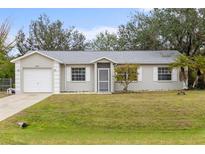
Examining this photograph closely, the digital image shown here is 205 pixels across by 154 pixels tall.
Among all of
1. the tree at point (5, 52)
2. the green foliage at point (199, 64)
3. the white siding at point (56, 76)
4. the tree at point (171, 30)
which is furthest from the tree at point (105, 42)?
the green foliage at point (199, 64)

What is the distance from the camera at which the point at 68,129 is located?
1273 centimetres

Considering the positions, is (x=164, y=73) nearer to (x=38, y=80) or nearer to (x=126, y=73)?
(x=126, y=73)

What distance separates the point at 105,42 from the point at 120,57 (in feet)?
52.5

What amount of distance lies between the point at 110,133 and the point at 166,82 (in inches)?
626

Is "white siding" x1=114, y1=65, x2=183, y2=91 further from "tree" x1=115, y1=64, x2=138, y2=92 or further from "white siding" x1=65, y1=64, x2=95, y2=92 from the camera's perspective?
"white siding" x1=65, y1=64, x2=95, y2=92

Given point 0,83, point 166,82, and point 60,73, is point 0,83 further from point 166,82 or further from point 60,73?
point 166,82

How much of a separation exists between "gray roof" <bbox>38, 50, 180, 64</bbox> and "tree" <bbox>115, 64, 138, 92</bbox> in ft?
4.55

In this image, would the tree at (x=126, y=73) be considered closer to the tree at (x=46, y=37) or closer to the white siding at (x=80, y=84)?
the white siding at (x=80, y=84)

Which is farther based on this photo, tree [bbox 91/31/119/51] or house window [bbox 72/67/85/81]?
tree [bbox 91/31/119/51]

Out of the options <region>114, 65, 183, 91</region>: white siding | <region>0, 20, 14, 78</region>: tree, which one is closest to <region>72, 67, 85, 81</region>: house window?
<region>114, 65, 183, 91</region>: white siding

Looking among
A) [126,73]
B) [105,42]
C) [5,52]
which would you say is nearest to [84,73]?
[126,73]

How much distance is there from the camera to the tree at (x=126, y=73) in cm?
2577

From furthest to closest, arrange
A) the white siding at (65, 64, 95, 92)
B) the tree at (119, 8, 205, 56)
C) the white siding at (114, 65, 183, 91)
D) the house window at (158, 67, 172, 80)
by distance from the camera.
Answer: the tree at (119, 8, 205, 56) < the house window at (158, 67, 172, 80) < the white siding at (114, 65, 183, 91) < the white siding at (65, 64, 95, 92)

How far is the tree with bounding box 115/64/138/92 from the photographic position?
84.5 feet
